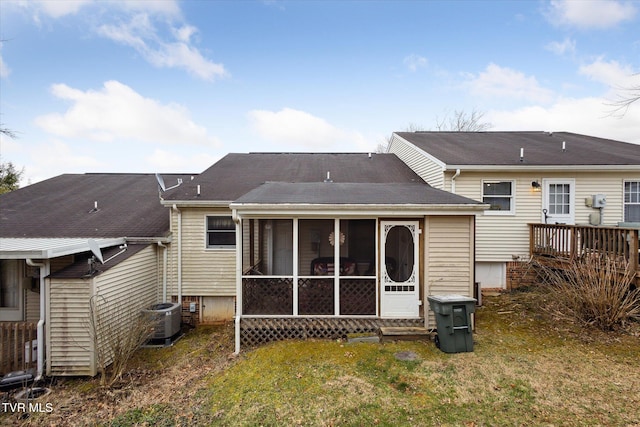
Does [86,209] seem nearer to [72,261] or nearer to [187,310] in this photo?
[72,261]

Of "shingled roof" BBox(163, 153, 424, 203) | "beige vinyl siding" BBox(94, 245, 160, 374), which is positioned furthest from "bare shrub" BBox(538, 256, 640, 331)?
"beige vinyl siding" BBox(94, 245, 160, 374)

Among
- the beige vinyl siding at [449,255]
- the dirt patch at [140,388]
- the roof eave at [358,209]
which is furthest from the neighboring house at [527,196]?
the dirt patch at [140,388]

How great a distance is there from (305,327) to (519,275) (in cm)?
Answer: 737

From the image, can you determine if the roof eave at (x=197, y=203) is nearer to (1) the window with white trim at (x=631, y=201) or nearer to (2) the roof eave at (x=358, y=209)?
(2) the roof eave at (x=358, y=209)

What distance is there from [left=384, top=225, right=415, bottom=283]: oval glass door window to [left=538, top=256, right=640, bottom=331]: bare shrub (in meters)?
3.73

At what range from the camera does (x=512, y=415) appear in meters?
4.09

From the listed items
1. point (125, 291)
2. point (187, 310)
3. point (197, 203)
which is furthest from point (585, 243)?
point (125, 291)

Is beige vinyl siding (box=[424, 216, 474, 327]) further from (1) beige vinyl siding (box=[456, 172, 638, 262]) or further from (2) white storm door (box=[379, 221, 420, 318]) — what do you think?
(1) beige vinyl siding (box=[456, 172, 638, 262])

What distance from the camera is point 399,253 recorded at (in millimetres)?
6945

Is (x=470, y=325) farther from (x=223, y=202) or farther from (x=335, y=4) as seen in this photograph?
(x=335, y=4)

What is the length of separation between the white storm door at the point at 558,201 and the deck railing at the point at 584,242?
2.60 feet

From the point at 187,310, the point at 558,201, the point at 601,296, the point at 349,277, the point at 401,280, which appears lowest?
the point at 187,310

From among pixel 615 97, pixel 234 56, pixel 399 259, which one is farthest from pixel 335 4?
pixel 399 259

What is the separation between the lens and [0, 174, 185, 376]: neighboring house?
6172 mm
